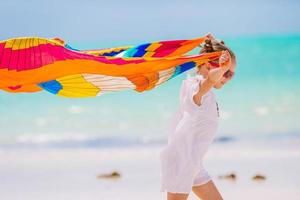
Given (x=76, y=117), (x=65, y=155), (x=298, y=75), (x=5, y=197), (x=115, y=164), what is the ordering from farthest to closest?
(x=298, y=75)
(x=76, y=117)
(x=65, y=155)
(x=115, y=164)
(x=5, y=197)

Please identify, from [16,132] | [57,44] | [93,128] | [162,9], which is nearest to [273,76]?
[162,9]

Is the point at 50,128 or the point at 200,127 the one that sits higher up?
the point at 200,127

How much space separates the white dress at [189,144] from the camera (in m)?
3.15

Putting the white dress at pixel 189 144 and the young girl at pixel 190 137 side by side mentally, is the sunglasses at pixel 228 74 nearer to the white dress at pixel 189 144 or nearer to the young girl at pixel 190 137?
the young girl at pixel 190 137

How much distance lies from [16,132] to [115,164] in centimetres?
285

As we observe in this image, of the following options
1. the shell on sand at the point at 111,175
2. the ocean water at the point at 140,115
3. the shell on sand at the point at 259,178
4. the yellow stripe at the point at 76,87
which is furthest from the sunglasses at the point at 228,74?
the ocean water at the point at 140,115

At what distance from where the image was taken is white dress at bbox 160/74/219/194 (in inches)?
124

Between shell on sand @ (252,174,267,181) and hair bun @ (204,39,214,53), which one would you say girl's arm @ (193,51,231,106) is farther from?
shell on sand @ (252,174,267,181)

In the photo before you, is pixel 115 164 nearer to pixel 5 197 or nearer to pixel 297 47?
pixel 5 197

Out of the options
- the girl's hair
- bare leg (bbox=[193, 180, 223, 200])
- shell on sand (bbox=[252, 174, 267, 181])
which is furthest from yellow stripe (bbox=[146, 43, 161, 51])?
shell on sand (bbox=[252, 174, 267, 181])

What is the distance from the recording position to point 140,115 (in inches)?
401

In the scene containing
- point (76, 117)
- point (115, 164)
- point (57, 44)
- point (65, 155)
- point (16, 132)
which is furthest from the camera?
point (76, 117)

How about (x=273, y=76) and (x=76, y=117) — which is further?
(x=273, y=76)

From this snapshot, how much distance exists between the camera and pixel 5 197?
5.08 metres
